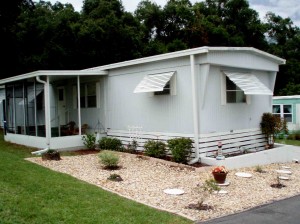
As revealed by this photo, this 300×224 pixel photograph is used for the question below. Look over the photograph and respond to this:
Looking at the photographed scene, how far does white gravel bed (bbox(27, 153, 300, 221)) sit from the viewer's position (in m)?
6.49

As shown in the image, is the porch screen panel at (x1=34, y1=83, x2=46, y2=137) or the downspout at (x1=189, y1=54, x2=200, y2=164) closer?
the downspout at (x1=189, y1=54, x2=200, y2=164)

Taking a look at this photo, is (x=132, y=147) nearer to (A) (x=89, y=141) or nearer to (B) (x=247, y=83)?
(A) (x=89, y=141)

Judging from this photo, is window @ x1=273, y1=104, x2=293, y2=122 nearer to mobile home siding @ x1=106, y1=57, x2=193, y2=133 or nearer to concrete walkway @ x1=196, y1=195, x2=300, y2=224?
mobile home siding @ x1=106, y1=57, x2=193, y2=133

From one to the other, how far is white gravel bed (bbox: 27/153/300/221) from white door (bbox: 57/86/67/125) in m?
4.46

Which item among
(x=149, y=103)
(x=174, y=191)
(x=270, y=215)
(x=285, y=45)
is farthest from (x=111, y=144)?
(x=285, y=45)

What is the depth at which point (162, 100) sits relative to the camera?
36.4 feet

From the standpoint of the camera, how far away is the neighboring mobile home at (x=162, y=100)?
1021 centimetres

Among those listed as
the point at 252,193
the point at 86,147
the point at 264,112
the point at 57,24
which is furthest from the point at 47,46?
the point at 252,193

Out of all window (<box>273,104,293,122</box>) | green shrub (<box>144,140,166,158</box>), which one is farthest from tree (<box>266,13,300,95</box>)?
green shrub (<box>144,140,166,158</box>)

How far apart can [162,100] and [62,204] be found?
5.91 m

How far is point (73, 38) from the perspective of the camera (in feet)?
75.0

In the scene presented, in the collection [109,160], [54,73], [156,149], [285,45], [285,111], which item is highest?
[285,45]

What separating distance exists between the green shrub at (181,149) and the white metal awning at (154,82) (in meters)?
1.62

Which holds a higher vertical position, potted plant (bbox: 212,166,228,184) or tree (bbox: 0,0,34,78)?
tree (bbox: 0,0,34,78)
